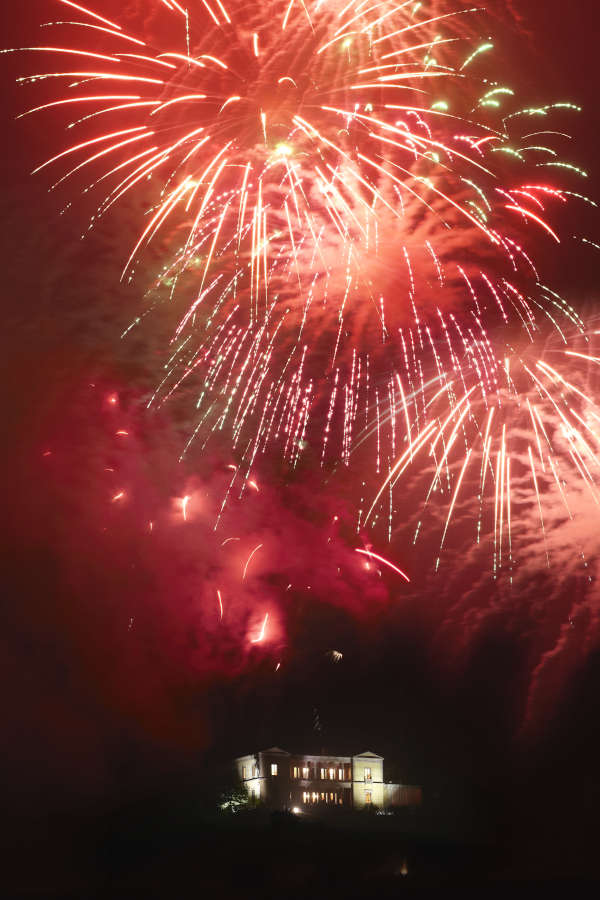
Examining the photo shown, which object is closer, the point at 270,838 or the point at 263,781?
the point at 270,838

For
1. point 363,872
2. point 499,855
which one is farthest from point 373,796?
point 363,872

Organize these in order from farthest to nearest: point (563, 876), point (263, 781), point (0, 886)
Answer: point (263, 781)
point (563, 876)
point (0, 886)

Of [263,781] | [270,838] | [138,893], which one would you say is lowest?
[138,893]

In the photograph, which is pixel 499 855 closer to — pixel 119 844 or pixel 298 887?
pixel 298 887

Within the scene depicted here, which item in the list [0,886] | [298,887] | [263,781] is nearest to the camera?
[0,886]

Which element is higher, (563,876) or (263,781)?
(263,781)

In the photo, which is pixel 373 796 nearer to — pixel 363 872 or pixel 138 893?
pixel 363 872

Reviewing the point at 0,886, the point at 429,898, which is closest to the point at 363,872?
the point at 429,898
